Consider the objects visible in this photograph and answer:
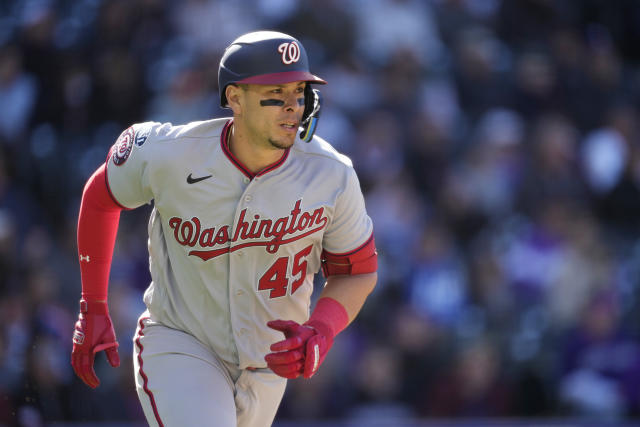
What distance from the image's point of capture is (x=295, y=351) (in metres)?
3.08

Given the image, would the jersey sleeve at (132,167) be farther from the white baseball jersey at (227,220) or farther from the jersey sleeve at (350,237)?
the jersey sleeve at (350,237)

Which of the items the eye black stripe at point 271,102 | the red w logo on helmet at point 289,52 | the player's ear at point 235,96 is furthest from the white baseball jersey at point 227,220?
the red w logo on helmet at point 289,52

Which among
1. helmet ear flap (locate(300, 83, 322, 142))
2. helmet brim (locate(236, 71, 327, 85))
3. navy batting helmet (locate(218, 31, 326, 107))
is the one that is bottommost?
helmet ear flap (locate(300, 83, 322, 142))

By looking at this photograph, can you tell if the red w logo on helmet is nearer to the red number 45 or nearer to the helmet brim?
the helmet brim

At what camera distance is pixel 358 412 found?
6.73 m

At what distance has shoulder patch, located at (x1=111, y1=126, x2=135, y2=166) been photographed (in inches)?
135

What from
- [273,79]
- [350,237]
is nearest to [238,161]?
[273,79]

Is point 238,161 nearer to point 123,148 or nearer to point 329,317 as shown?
point 123,148

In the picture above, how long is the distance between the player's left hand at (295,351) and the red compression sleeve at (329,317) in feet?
0.34

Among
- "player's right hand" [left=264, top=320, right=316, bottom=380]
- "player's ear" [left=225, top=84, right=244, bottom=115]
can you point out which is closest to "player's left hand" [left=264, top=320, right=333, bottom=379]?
"player's right hand" [left=264, top=320, right=316, bottom=380]

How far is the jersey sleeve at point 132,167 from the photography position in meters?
3.37

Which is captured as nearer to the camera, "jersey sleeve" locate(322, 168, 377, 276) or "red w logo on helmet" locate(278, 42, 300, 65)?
"red w logo on helmet" locate(278, 42, 300, 65)

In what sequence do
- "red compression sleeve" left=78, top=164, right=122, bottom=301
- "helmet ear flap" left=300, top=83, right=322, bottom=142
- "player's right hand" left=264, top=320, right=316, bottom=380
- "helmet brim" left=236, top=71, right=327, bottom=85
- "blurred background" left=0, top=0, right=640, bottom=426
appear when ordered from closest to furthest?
"player's right hand" left=264, top=320, right=316, bottom=380
"helmet brim" left=236, top=71, right=327, bottom=85
"helmet ear flap" left=300, top=83, right=322, bottom=142
"red compression sleeve" left=78, top=164, right=122, bottom=301
"blurred background" left=0, top=0, right=640, bottom=426

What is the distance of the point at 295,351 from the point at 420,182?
4.56 metres
